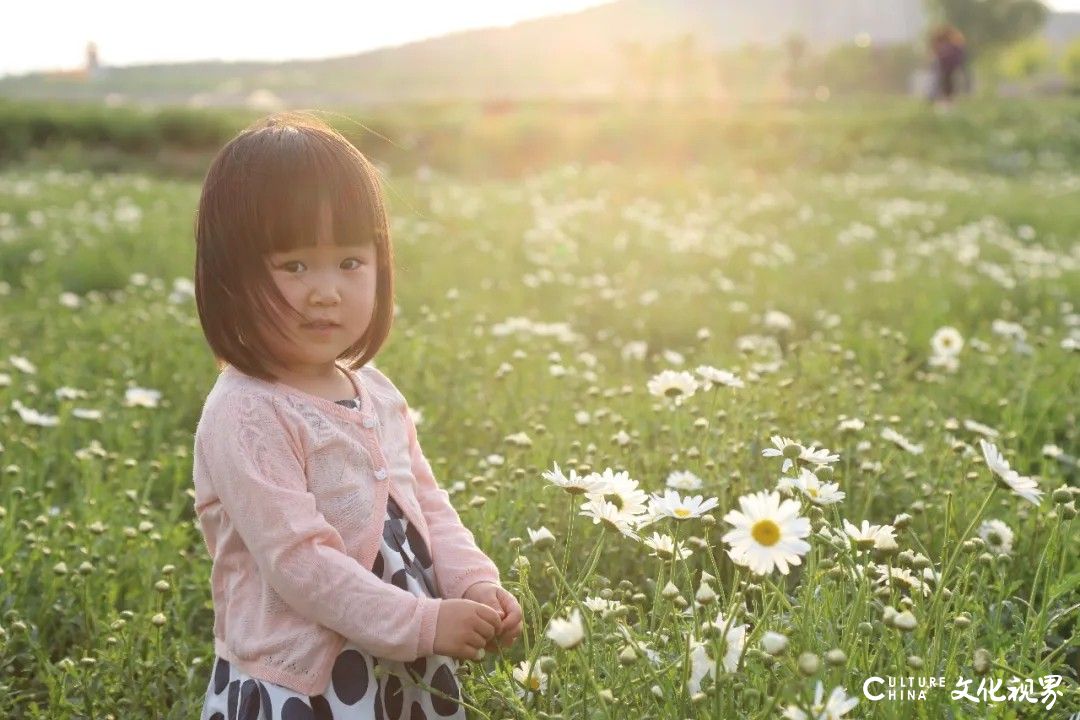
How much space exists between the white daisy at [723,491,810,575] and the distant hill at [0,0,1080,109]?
44.0m

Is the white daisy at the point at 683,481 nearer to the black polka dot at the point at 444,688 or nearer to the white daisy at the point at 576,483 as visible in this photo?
the white daisy at the point at 576,483

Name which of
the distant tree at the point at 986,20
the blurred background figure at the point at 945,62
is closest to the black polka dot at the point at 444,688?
the blurred background figure at the point at 945,62

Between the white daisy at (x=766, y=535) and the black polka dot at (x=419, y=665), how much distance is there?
0.60 metres

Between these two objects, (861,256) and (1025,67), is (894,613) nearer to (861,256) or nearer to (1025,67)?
(861,256)

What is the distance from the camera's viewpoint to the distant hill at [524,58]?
7000cm

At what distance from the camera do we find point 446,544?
211 centimetres

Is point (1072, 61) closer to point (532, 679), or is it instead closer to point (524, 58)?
point (524, 58)

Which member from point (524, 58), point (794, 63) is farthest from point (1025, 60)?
point (524, 58)

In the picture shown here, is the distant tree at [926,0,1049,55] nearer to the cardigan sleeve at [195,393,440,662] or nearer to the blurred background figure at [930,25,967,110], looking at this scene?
the blurred background figure at [930,25,967,110]

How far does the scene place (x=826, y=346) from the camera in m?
4.27

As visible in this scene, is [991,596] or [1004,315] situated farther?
[1004,315]

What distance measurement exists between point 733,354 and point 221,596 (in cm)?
330

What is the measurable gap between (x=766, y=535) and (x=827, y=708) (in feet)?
0.81

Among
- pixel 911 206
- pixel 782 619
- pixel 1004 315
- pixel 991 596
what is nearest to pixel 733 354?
pixel 1004 315
